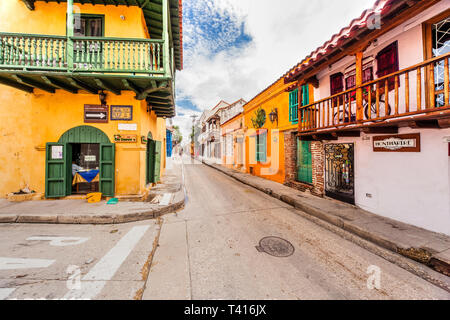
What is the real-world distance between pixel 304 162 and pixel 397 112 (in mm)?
4901

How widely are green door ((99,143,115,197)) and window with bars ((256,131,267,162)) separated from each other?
8917mm

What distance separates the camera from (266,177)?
38.2 feet

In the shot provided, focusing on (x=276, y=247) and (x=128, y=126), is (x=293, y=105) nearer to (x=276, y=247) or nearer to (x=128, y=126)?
(x=276, y=247)

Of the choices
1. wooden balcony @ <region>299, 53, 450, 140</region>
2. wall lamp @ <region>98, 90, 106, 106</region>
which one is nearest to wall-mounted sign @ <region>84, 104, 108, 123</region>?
wall lamp @ <region>98, 90, 106, 106</region>

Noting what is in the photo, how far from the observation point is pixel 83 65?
602 centimetres

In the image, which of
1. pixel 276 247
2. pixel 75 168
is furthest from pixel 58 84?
pixel 276 247

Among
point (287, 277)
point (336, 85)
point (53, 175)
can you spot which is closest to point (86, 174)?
point (53, 175)

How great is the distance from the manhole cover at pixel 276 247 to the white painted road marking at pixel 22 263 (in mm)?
3942

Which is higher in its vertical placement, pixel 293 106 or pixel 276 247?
pixel 293 106

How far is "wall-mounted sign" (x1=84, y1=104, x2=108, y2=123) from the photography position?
20.8 ft

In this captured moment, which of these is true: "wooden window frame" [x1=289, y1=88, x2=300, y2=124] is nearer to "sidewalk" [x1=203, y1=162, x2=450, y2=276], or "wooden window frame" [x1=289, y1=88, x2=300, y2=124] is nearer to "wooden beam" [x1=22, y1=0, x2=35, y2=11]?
"sidewalk" [x1=203, y1=162, x2=450, y2=276]

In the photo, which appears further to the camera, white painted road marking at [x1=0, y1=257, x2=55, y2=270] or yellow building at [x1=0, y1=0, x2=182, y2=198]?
yellow building at [x1=0, y1=0, x2=182, y2=198]
